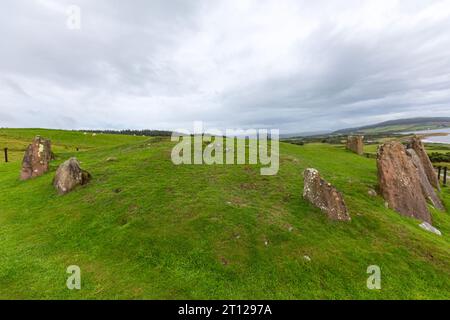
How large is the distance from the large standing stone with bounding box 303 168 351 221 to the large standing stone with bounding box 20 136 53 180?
22.1 meters

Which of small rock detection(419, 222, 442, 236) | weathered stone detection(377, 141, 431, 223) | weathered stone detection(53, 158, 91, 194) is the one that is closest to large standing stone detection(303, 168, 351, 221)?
small rock detection(419, 222, 442, 236)

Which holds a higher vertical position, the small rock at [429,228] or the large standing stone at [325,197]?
the large standing stone at [325,197]

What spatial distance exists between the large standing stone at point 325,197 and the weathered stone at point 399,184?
5.50 metres

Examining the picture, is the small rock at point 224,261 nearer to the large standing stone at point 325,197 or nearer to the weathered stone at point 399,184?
the large standing stone at point 325,197

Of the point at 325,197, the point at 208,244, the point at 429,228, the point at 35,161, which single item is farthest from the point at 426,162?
the point at 35,161

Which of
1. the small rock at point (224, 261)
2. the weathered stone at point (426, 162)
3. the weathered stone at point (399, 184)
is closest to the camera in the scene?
the small rock at point (224, 261)

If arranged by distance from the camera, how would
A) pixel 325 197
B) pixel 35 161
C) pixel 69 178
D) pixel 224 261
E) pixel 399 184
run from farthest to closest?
pixel 35 161 < pixel 69 178 < pixel 399 184 < pixel 325 197 < pixel 224 261

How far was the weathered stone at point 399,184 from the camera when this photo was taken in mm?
16558

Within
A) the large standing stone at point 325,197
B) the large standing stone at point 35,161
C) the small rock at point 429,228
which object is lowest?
the small rock at point 429,228

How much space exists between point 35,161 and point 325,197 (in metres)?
23.6

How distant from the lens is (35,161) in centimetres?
2231

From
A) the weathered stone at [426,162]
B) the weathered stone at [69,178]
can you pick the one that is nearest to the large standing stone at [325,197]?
the weathered stone at [69,178]

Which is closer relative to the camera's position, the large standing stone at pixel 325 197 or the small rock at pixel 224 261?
the small rock at pixel 224 261

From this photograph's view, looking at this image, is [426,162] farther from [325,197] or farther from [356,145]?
[325,197]
